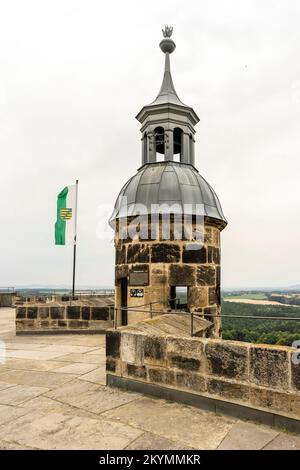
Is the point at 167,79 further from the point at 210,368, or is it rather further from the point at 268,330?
the point at 268,330

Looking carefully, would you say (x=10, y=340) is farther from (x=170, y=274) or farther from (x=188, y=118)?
(x=188, y=118)

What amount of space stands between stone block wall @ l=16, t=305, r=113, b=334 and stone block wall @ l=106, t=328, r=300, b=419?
4.98 m

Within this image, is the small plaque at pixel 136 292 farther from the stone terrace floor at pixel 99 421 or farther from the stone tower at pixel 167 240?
the stone terrace floor at pixel 99 421

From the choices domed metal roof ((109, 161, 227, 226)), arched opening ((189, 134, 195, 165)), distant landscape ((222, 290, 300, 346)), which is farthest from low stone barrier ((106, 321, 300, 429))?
arched opening ((189, 134, 195, 165))

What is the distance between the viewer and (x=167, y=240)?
7.41 m

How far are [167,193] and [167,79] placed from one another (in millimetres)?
4401

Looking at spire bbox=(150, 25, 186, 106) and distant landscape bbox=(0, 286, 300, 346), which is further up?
spire bbox=(150, 25, 186, 106)

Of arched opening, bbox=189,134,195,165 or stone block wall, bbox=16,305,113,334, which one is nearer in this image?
arched opening, bbox=189,134,195,165

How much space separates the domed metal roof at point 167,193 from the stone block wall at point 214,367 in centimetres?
372

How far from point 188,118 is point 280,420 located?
7.91 m

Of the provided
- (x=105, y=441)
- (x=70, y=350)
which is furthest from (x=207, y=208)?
(x=105, y=441)

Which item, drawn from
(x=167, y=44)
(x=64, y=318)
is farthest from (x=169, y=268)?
(x=167, y=44)

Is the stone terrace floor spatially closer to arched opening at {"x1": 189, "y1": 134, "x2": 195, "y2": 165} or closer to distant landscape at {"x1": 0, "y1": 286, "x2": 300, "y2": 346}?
distant landscape at {"x1": 0, "y1": 286, "x2": 300, "y2": 346}

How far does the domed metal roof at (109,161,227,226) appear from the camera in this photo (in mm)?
7625
